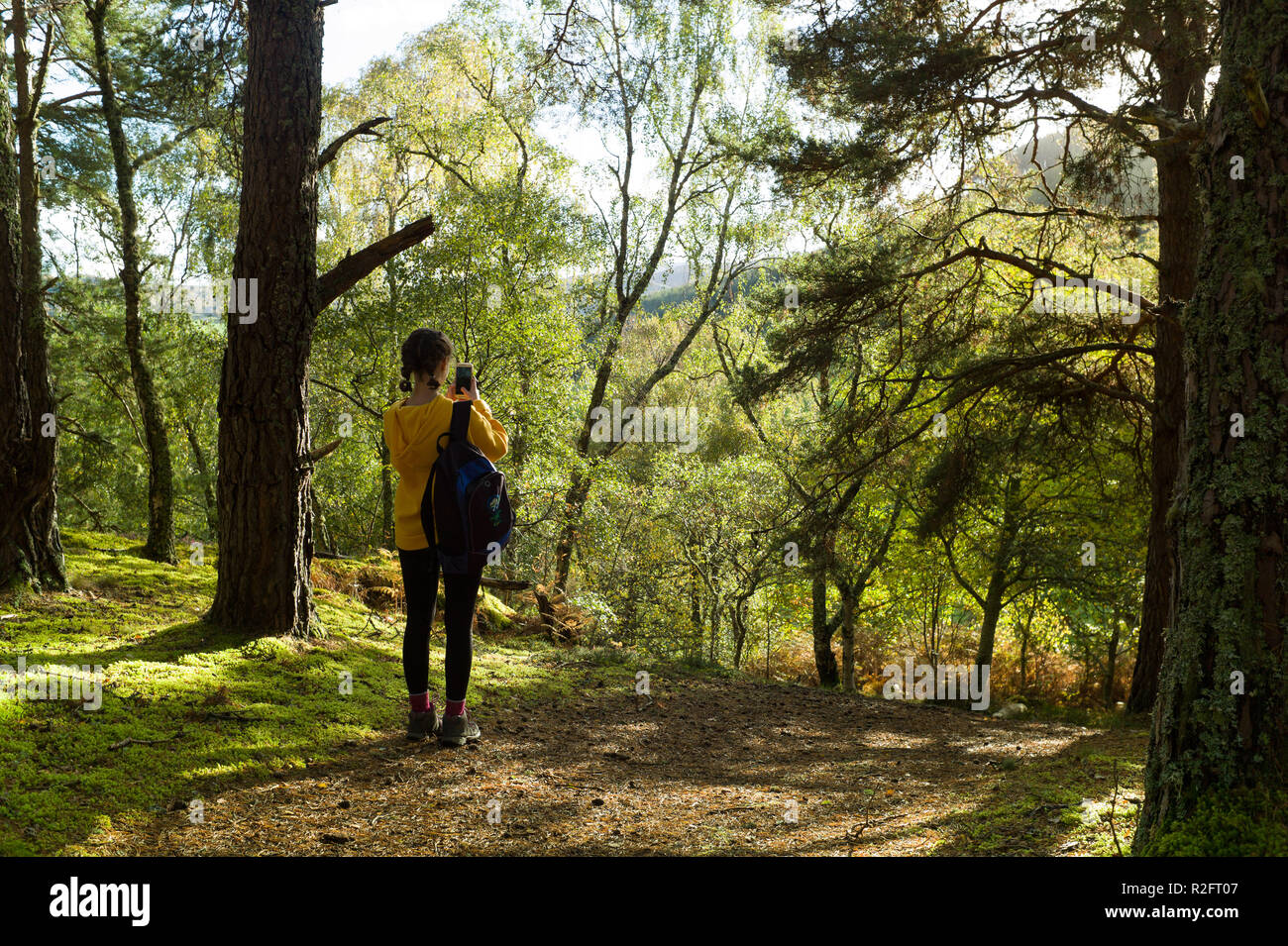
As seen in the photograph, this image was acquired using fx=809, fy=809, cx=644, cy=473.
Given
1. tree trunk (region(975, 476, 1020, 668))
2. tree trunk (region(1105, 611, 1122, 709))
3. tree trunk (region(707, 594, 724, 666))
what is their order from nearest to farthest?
tree trunk (region(975, 476, 1020, 668)) → tree trunk (region(707, 594, 724, 666)) → tree trunk (region(1105, 611, 1122, 709))

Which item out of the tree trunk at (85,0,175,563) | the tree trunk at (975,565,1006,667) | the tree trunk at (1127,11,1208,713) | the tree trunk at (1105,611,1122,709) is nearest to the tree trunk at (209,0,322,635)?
the tree trunk at (85,0,175,563)

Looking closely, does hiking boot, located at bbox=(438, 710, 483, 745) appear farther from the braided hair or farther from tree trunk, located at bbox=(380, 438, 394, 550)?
tree trunk, located at bbox=(380, 438, 394, 550)

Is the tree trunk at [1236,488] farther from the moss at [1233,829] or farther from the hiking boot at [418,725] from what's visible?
the hiking boot at [418,725]

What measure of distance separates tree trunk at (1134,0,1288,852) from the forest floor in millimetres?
553

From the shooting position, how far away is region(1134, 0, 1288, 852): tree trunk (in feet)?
8.48

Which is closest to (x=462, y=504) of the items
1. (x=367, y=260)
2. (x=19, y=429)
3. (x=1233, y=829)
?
(x=367, y=260)

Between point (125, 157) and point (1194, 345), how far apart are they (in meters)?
10.7

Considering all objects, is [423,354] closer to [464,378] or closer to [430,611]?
[464,378]

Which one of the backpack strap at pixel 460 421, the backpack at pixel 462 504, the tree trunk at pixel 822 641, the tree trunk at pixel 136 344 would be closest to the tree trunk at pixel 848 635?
the tree trunk at pixel 822 641

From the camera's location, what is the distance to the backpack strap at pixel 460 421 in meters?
4.20

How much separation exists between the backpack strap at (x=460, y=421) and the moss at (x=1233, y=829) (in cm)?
334

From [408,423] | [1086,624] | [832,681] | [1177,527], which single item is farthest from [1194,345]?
[1086,624]

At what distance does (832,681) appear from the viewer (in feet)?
60.1

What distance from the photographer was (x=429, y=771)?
4.11 metres
